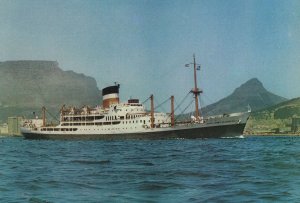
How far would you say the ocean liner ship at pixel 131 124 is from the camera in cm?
6544

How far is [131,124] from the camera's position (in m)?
73.7

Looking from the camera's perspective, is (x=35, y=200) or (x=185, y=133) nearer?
(x=35, y=200)

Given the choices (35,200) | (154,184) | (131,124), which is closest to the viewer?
(35,200)

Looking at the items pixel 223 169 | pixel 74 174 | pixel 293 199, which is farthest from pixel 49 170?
pixel 293 199

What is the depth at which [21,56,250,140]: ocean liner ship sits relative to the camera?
65.4m

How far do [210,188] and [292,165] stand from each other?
883 cm

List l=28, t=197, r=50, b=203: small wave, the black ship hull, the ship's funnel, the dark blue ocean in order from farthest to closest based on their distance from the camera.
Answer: the ship's funnel < the black ship hull < the dark blue ocean < l=28, t=197, r=50, b=203: small wave

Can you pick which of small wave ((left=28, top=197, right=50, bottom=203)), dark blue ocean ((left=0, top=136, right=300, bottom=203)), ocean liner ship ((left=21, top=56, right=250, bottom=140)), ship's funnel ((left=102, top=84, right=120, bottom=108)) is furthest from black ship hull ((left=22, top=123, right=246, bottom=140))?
small wave ((left=28, top=197, right=50, bottom=203))

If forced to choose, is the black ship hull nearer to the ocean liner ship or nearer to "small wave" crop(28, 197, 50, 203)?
the ocean liner ship

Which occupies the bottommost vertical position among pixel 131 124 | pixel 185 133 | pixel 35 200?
pixel 35 200

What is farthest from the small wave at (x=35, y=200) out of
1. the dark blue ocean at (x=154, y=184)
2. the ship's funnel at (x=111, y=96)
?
the ship's funnel at (x=111, y=96)

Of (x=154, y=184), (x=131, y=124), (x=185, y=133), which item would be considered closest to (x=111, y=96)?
(x=131, y=124)

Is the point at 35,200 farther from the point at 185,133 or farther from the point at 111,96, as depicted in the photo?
the point at 111,96

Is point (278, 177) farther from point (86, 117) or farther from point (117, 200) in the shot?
point (86, 117)
